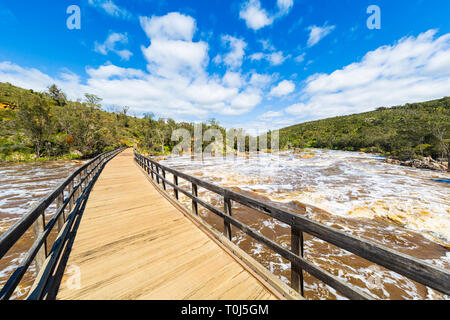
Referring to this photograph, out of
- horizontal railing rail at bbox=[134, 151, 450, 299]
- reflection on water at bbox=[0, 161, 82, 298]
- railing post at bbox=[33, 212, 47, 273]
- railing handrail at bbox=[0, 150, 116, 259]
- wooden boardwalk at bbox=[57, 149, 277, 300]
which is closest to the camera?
horizontal railing rail at bbox=[134, 151, 450, 299]

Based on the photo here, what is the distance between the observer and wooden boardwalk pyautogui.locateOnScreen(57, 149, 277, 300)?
2180 mm

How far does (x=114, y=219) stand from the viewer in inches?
176

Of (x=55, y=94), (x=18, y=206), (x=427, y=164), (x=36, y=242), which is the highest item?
(x=55, y=94)

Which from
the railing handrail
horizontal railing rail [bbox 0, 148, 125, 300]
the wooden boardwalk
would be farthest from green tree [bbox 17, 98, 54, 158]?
the railing handrail

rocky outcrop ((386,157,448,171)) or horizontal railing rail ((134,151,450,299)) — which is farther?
rocky outcrop ((386,157,448,171))

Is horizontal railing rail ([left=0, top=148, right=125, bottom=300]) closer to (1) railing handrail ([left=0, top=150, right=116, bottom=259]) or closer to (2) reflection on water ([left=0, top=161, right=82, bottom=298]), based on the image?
(1) railing handrail ([left=0, top=150, right=116, bottom=259])

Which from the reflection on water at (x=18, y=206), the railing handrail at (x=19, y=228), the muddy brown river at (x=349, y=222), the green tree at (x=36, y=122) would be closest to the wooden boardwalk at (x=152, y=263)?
the railing handrail at (x=19, y=228)

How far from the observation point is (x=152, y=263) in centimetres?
274

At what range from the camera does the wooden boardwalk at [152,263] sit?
2.18 metres

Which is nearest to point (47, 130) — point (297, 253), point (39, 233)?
point (39, 233)

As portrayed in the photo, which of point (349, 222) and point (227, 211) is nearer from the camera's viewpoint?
point (227, 211)

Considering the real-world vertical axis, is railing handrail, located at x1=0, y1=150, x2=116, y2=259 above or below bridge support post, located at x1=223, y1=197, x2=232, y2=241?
above

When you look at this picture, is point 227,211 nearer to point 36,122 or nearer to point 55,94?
point 36,122

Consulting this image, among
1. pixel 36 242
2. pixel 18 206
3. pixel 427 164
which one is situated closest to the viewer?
pixel 36 242
